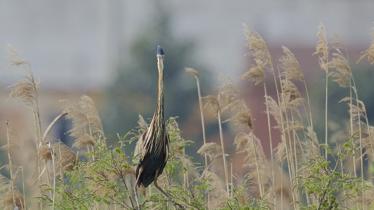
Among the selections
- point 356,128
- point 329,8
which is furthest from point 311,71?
point 356,128

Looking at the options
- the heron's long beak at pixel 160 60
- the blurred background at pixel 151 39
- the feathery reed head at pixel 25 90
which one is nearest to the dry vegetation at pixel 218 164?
the feathery reed head at pixel 25 90

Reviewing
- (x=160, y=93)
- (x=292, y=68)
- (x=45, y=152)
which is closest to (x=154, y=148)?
(x=160, y=93)

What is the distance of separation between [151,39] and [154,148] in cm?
4875

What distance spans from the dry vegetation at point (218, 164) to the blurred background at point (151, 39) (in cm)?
4111

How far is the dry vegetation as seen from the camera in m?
10.1

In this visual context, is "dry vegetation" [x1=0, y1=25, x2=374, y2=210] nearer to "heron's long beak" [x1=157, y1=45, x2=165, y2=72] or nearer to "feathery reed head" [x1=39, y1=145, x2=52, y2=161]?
"feathery reed head" [x1=39, y1=145, x2=52, y2=161]

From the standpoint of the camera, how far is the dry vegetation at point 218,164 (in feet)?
33.1

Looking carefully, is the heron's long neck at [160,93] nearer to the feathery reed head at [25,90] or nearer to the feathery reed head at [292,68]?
the feathery reed head at [25,90]

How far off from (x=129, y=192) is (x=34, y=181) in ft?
4.78

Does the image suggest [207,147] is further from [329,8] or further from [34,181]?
[329,8]

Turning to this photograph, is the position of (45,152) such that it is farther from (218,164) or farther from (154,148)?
(218,164)

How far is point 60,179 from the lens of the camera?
35.8 ft

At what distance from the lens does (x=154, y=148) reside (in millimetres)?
10023

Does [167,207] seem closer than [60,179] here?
Yes
